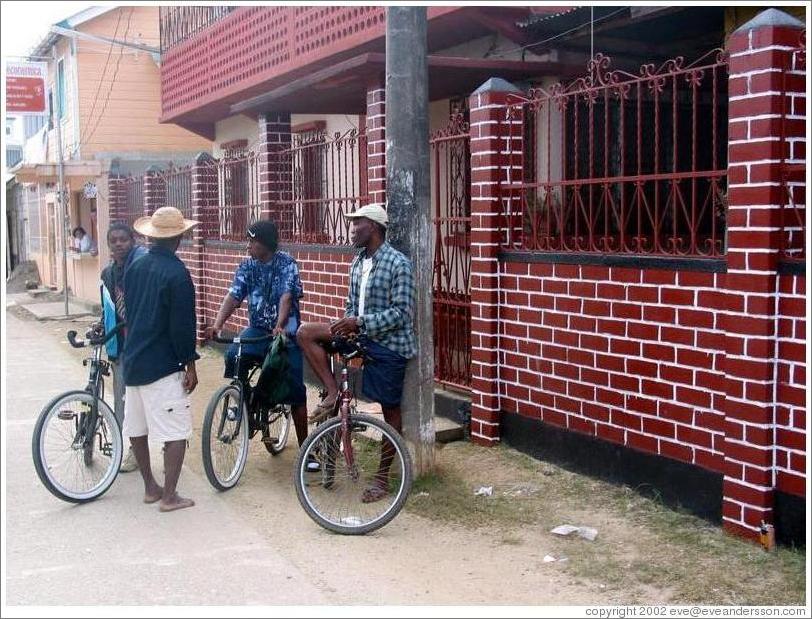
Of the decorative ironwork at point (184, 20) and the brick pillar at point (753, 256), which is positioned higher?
the decorative ironwork at point (184, 20)

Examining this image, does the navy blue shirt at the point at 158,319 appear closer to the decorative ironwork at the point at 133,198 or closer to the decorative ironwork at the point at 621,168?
the decorative ironwork at the point at 621,168

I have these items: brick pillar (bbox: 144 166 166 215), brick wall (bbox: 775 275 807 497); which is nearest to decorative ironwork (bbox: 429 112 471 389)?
brick wall (bbox: 775 275 807 497)

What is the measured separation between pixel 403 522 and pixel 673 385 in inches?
68.9

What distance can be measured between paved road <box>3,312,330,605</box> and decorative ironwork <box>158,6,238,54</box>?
9773mm

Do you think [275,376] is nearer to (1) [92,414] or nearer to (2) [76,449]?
(1) [92,414]

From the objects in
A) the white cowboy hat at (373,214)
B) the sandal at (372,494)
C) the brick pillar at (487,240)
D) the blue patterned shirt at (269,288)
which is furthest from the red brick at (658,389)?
the blue patterned shirt at (269,288)

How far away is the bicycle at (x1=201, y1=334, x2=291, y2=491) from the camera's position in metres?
6.32

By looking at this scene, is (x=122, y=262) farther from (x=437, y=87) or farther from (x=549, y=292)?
(x=437, y=87)

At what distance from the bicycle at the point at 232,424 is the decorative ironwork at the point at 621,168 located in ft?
6.92

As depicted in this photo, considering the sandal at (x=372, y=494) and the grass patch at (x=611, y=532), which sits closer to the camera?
the grass patch at (x=611, y=532)

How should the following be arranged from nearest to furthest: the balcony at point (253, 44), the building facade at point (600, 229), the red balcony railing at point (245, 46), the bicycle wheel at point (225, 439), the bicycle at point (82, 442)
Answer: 1. the building facade at point (600, 229)
2. the bicycle at point (82, 442)
3. the bicycle wheel at point (225, 439)
4. the balcony at point (253, 44)
5. the red balcony railing at point (245, 46)

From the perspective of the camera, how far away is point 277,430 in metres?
7.50

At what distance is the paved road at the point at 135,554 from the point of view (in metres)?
4.70

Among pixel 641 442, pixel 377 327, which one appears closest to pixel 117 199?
pixel 377 327
